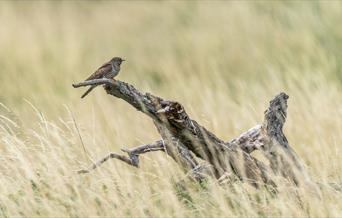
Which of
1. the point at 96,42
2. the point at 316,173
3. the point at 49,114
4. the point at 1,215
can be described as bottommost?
the point at 1,215

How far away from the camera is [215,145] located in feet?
16.4

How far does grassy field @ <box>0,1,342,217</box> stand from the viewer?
482 cm

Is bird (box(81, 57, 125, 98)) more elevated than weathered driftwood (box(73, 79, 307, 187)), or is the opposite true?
bird (box(81, 57, 125, 98))

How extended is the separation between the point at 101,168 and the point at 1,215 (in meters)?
0.71

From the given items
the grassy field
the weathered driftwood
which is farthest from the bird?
the weathered driftwood

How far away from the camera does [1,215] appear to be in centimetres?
485

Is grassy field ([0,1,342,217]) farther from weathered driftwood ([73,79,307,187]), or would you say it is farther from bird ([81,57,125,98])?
bird ([81,57,125,98])

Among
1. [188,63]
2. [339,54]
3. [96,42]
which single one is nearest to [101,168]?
[339,54]

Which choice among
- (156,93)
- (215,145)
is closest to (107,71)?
(215,145)

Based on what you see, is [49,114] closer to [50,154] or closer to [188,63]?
[188,63]

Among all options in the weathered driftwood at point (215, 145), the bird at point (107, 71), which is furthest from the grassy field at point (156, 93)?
the bird at point (107, 71)

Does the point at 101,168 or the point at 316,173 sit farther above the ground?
the point at 316,173

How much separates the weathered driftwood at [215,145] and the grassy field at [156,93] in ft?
0.39

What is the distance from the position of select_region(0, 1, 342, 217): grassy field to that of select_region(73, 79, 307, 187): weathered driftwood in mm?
119
